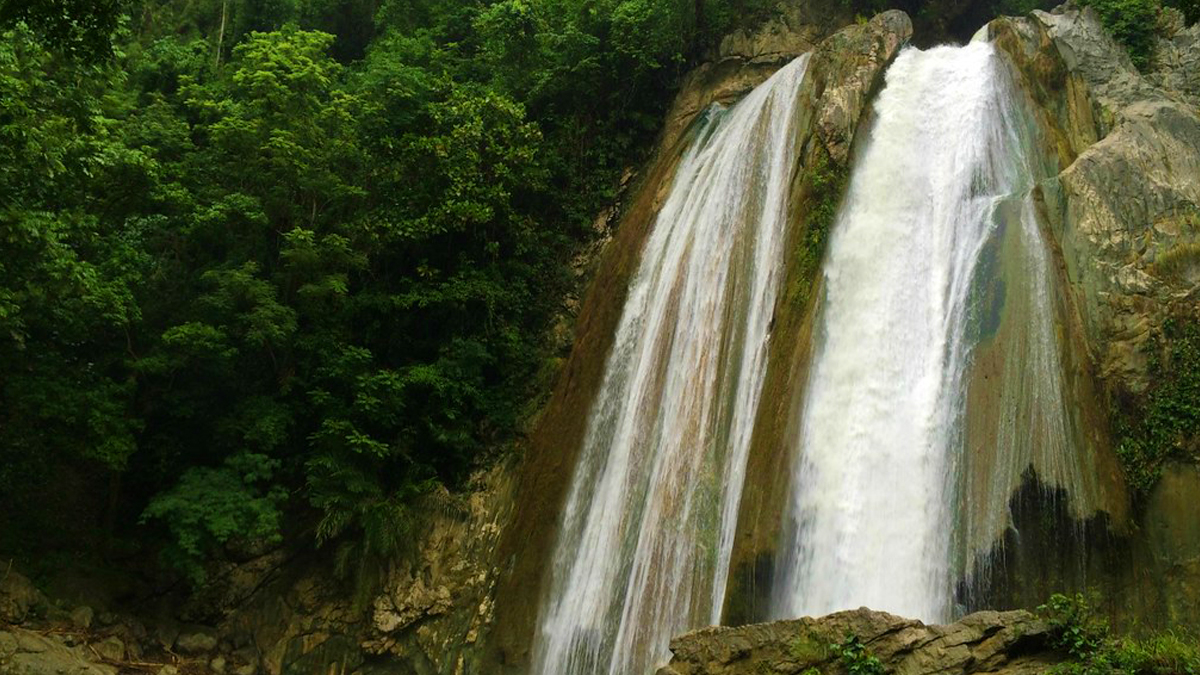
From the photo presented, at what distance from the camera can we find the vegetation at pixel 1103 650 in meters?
6.64

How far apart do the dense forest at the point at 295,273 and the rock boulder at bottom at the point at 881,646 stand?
6.52 metres

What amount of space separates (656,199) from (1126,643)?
1107cm

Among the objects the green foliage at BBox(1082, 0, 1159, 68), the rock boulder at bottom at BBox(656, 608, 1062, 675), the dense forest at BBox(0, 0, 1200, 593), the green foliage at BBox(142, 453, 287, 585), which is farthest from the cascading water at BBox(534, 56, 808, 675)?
the green foliage at BBox(1082, 0, 1159, 68)

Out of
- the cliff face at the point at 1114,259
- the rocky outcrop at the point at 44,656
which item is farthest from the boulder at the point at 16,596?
the cliff face at the point at 1114,259

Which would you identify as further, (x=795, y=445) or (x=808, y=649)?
(x=795, y=445)

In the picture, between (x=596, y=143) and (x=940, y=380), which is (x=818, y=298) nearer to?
(x=940, y=380)

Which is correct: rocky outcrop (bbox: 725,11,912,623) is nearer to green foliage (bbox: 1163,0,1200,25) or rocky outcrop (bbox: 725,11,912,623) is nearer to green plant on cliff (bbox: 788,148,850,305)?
green plant on cliff (bbox: 788,148,850,305)

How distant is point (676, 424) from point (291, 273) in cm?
724

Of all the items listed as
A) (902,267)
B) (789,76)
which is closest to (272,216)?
(789,76)

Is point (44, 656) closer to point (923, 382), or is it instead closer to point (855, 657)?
point (855, 657)

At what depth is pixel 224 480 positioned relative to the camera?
13.2 m

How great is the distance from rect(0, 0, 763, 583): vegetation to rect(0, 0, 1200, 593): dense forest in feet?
0.16

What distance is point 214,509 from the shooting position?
12789 millimetres

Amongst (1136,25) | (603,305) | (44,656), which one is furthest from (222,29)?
(1136,25)
